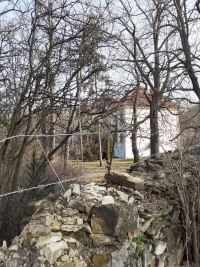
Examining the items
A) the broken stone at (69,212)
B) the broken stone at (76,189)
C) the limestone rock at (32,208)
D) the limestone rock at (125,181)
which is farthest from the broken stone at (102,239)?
the limestone rock at (125,181)

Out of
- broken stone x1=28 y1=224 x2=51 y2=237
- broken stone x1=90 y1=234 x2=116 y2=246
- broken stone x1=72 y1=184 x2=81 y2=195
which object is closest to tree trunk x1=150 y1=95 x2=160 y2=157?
broken stone x1=72 y1=184 x2=81 y2=195

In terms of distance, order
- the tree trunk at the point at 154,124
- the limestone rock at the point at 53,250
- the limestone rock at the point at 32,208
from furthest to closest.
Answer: the tree trunk at the point at 154,124
the limestone rock at the point at 32,208
the limestone rock at the point at 53,250

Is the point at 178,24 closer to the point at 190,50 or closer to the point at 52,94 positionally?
the point at 190,50

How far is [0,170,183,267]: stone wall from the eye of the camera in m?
2.59

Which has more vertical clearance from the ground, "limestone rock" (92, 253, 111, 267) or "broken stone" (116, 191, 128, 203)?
"broken stone" (116, 191, 128, 203)

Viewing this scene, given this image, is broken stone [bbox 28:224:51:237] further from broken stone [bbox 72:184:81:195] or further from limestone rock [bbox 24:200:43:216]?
broken stone [bbox 72:184:81:195]

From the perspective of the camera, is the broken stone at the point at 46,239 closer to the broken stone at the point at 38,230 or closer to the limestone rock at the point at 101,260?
the broken stone at the point at 38,230

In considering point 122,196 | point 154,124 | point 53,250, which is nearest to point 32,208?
point 53,250

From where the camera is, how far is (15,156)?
268 inches

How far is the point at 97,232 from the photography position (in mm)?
2939

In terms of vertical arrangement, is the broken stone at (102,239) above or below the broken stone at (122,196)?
below

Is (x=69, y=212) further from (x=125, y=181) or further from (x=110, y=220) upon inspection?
(x=125, y=181)

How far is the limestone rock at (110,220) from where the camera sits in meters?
2.90

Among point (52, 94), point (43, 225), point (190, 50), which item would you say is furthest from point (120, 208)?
point (190, 50)
